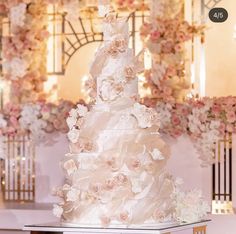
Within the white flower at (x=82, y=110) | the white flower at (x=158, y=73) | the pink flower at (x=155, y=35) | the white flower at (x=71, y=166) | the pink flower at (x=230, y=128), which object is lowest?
the white flower at (x=71, y=166)

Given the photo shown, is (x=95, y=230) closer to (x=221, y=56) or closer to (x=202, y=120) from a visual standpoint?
(x=202, y=120)

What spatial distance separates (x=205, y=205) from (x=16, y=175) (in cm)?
283

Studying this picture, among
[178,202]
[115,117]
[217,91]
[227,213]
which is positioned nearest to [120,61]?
[115,117]

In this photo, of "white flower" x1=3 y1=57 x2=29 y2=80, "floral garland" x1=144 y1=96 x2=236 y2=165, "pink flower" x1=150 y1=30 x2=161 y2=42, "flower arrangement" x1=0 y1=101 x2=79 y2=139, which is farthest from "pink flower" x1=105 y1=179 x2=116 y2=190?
"white flower" x1=3 y1=57 x2=29 y2=80

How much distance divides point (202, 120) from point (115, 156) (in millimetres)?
2463

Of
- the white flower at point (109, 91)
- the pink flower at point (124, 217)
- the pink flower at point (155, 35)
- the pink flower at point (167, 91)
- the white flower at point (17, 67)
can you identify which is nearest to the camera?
the pink flower at point (124, 217)

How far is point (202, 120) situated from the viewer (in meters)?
7.38

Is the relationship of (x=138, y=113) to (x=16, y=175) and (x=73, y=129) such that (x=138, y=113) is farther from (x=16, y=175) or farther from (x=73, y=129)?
(x=16, y=175)

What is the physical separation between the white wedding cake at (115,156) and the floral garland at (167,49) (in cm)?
238

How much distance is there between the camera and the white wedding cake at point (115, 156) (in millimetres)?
4965

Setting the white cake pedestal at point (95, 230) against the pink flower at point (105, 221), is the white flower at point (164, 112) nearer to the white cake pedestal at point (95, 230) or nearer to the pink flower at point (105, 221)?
the white cake pedestal at point (95, 230)

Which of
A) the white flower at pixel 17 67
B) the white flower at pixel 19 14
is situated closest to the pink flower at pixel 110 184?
the white flower at pixel 17 67

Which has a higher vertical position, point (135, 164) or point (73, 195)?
point (135, 164)

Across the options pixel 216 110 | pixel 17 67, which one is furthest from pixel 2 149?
pixel 216 110
